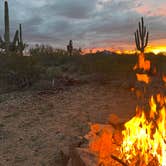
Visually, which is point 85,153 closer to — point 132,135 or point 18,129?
point 132,135

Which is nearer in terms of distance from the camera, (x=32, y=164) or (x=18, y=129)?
(x=32, y=164)

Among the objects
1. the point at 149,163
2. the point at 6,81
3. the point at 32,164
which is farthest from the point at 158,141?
the point at 6,81

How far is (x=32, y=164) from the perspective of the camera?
7203mm

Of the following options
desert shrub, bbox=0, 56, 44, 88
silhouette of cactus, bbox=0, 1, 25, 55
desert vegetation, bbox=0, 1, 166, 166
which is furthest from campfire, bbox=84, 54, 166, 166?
silhouette of cactus, bbox=0, 1, 25, 55

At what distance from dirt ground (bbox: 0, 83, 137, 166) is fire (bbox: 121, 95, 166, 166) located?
1.95 metres

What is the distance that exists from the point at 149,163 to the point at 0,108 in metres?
6.69

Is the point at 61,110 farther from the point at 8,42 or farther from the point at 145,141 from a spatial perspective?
the point at 8,42

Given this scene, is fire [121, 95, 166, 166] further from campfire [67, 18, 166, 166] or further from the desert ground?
the desert ground

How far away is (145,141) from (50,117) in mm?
4356

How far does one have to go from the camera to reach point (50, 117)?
959 centimetres

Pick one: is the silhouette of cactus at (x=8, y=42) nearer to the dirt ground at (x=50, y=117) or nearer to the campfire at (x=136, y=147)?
the dirt ground at (x=50, y=117)

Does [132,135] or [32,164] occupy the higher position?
[132,135]

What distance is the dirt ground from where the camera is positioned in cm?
766

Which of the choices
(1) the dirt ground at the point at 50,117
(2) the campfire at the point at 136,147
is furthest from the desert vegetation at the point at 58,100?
(2) the campfire at the point at 136,147
